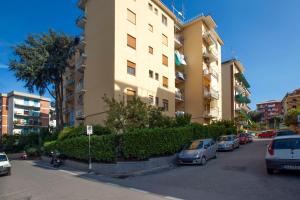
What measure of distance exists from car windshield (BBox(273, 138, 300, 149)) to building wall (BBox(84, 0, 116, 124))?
51.5 ft

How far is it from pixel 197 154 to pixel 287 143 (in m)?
6.36

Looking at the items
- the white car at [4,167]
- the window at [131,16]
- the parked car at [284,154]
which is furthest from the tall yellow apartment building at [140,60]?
the parked car at [284,154]

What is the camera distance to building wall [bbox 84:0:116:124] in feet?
82.3

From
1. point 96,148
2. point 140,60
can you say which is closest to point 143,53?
point 140,60

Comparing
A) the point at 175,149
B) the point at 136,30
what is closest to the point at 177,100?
the point at 136,30

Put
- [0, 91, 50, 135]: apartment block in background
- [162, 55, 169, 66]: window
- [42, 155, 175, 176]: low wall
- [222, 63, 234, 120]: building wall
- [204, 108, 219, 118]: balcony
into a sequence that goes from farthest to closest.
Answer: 1. [0, 91, 50, 135]: apartment block in background
2. [222, 63, 234, 120]: building wall
3. [204, 108, 219, 118]: balcony
4. [162, 55, 169, 66]: window
5. [42, 155, 175, 176]: low wall

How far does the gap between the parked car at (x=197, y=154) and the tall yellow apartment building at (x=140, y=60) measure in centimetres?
938

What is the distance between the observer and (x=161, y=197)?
891cm

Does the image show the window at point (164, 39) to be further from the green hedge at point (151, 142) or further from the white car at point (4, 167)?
the white car at point (4, 167)

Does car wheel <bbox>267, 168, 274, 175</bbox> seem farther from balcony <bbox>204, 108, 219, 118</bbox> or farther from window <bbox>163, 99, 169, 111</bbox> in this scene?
balcony <bbox>204, 108, 219, 118</bbox>

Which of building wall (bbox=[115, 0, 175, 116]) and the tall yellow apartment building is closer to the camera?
building wall (bbox=[115, 0, 175, 116])

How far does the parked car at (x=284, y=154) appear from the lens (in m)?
10.6

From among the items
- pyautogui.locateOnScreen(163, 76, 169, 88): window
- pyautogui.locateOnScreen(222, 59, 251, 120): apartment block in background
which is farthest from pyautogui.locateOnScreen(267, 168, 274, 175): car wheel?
pyautogui.locateOnScreen(222, 59, 251, 120): apartment block in background

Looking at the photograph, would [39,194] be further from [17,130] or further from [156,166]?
[17,130]
